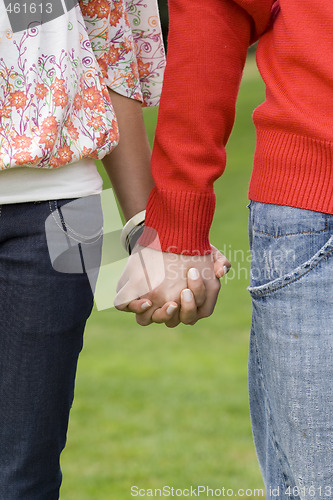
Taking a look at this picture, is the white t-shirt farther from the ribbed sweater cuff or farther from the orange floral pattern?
the orange floral pattern

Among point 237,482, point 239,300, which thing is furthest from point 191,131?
point 239,300

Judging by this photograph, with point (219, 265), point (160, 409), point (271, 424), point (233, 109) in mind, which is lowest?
point (160, 409)

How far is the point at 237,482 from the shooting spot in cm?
326

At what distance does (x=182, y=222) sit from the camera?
1.43 m

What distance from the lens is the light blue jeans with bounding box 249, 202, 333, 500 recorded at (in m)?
1.22

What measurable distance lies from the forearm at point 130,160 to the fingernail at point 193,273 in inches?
9.5

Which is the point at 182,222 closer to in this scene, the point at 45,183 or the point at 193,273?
the point at 193,273

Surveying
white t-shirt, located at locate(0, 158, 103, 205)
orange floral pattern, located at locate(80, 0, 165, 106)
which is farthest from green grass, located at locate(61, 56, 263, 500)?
white t-shirt, located at locate(0, 158, 103, 205)

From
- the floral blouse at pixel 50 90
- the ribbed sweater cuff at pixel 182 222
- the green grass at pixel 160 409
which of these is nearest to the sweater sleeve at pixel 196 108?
the ribbed sweater cuff at pixel 182 222

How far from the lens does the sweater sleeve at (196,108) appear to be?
1.39 metres

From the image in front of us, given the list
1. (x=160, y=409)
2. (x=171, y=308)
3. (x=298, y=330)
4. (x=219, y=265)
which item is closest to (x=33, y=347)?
(x=171, y=308)

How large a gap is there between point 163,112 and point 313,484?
66 cm

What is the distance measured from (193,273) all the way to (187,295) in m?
0.05

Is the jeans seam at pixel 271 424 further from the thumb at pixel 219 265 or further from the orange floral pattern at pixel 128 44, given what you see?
the orange floral pattern at pixel 128 44
